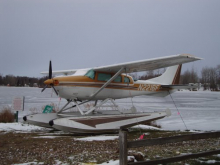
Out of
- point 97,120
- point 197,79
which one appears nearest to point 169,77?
point 97,120

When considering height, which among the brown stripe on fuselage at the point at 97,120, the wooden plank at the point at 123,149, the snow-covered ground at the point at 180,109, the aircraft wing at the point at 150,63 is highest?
the aircraft wing at the point at 150,63

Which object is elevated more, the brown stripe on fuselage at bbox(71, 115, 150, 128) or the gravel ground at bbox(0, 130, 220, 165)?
the brown stripe on fuselage at bbox(71, 115, 150, 128)

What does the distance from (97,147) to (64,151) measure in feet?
3.03

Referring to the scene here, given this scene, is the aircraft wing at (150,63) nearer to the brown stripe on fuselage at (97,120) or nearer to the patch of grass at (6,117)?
the brown stripe on fuselage at (97,120)

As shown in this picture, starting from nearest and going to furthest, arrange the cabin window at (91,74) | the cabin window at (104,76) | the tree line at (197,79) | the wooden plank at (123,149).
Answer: the wooden plank at (123,149), the cabin window at (91,74), the cabin window at (104,76), the tree line at (197,79)

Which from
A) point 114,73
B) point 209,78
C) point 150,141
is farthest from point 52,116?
point 209,78

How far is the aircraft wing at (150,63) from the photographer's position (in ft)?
28.8

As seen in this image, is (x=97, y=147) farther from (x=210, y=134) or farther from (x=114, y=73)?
(x=114, y=73)

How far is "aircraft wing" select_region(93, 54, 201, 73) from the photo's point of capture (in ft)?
28.8

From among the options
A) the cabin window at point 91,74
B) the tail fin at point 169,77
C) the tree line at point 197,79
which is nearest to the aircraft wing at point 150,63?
the cabin window at point 91,74

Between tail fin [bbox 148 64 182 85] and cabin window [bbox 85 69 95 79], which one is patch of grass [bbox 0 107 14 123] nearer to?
cabin window [bbox 85 69 95 79]

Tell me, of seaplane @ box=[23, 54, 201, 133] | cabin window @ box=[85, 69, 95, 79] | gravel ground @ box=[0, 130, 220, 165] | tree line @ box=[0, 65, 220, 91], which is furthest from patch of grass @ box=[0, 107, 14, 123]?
tree line @ box=[0, 65, 220, 91]

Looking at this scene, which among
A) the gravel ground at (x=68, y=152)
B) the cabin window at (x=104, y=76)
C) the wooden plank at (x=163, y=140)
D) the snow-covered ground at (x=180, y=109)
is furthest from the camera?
the snow-covered ground at (x=180, y=109)

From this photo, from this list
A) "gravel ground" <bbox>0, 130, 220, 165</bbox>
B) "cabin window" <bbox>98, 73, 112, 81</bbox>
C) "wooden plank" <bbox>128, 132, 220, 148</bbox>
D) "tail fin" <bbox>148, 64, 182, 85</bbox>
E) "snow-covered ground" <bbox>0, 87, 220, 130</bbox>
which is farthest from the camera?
"tail fin" <bbox>148, 64, 182, 85</bbox>
